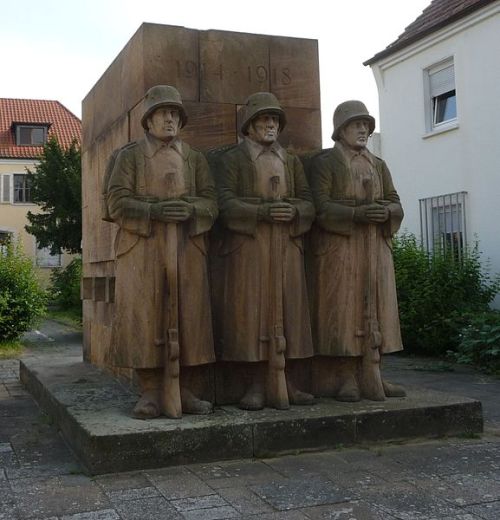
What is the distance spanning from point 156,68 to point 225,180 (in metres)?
1.28

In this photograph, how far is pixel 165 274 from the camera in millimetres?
4969

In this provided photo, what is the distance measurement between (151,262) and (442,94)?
450 inches

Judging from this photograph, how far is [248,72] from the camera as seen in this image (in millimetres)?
6324

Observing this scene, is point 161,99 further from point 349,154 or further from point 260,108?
point 349,154

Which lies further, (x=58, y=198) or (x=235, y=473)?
(x=58, y=198)

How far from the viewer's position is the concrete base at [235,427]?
451 centimetres

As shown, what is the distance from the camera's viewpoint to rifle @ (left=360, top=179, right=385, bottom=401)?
548 centimetres

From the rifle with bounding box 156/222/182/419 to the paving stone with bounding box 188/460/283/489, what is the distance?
509 mm

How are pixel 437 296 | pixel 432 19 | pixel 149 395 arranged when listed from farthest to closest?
pixel 432 19 → pixel 437 296 → pixel 149 395

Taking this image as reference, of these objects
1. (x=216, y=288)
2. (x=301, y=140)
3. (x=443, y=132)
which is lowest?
(x=216, y=288)

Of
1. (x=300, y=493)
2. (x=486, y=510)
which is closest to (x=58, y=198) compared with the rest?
(x=300, y=493)

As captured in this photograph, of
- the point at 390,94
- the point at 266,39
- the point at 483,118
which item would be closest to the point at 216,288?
the point at 266,39

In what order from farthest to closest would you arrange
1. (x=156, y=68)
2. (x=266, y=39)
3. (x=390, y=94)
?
(x=390, y=94)
(x=266, y=39)
(x=156, y=68)

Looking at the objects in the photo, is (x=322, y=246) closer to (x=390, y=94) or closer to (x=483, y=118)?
(x=483, y=118)
